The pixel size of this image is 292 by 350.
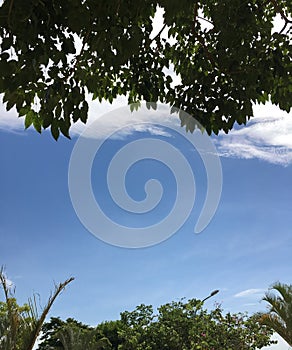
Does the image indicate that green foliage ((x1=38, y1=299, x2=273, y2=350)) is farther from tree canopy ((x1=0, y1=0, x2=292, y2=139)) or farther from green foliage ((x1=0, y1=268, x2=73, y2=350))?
tree canopy ((x1=0, y1=0, x2=292, y2=139))

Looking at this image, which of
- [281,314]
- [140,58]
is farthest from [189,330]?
[140,58]

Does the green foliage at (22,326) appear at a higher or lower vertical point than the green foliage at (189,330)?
lower

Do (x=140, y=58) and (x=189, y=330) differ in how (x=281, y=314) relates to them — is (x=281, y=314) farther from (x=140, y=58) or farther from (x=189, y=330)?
(x=140, y=58)

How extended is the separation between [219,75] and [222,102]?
0.30 meters

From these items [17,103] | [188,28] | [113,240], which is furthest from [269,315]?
[17,103]

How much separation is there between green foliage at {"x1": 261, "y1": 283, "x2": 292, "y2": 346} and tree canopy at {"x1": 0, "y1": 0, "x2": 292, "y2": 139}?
845 centimetres

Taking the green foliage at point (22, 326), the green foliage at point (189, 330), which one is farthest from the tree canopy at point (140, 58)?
the green foliage at point (189, 330)

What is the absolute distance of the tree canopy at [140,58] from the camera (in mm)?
2154

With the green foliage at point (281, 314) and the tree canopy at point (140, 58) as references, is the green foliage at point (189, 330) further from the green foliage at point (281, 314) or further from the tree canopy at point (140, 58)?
the tree canopy at point (140, 58)

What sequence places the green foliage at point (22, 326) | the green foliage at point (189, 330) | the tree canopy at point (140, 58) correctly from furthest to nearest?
the green foliage at point (189, 330)
the green foliage at point (22, 326)
the tree canopy at point (140, 58)

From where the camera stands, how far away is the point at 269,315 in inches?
450

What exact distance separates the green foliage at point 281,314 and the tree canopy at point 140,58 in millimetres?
8446

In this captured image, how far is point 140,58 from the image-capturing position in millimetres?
3480

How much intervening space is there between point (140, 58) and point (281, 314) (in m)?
9.01
